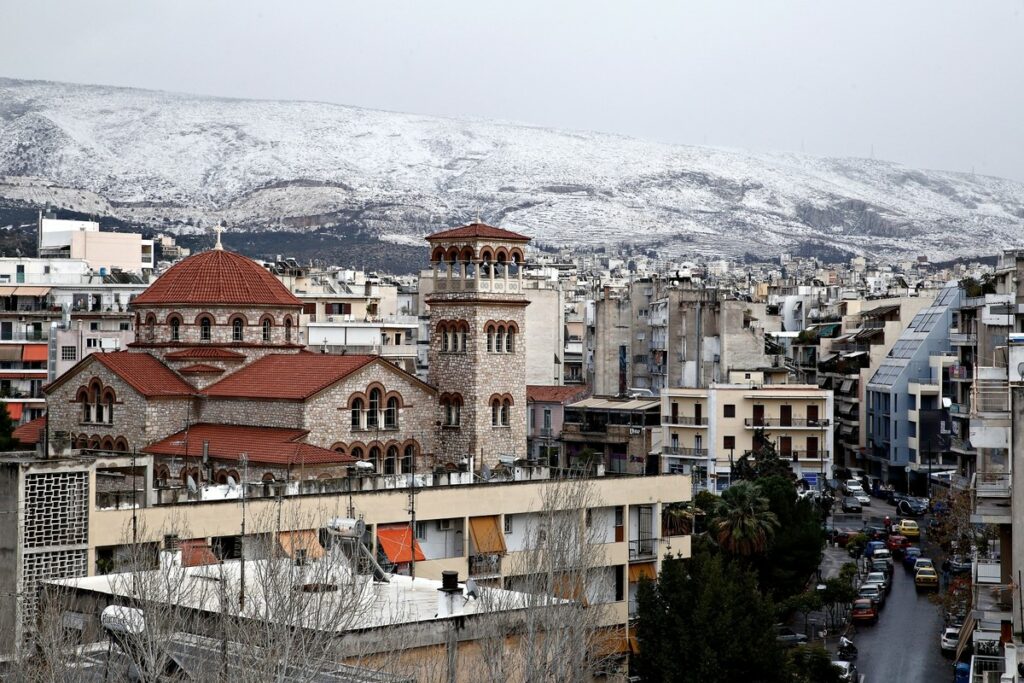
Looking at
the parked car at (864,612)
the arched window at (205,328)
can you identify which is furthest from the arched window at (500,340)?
the parked car at (864,612)

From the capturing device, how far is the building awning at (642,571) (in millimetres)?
40625

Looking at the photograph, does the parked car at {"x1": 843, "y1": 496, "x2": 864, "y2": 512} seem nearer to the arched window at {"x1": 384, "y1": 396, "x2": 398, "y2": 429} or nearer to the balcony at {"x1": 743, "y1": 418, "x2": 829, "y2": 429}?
the balcony at {"x1": 743, "y1": 418, "x2": 829, "y2": 429}

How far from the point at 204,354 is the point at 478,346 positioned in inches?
355

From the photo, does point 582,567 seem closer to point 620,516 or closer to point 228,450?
point 620,516

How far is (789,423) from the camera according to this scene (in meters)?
70.9

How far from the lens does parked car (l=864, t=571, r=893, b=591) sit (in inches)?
2078

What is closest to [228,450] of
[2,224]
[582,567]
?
[582,567]

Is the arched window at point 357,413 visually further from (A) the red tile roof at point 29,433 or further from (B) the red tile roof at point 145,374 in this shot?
(A) the red tile roof at point 29,433

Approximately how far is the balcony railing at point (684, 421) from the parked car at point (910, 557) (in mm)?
14066

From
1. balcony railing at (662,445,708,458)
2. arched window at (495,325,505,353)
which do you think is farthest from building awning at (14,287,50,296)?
arched window at (495,325,505,353)

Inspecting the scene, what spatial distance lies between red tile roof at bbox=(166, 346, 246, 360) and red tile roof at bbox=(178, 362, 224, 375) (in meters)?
0.30

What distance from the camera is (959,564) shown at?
5088 cm

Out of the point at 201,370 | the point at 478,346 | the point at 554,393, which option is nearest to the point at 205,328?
the point at 201,370

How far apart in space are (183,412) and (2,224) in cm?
14963
